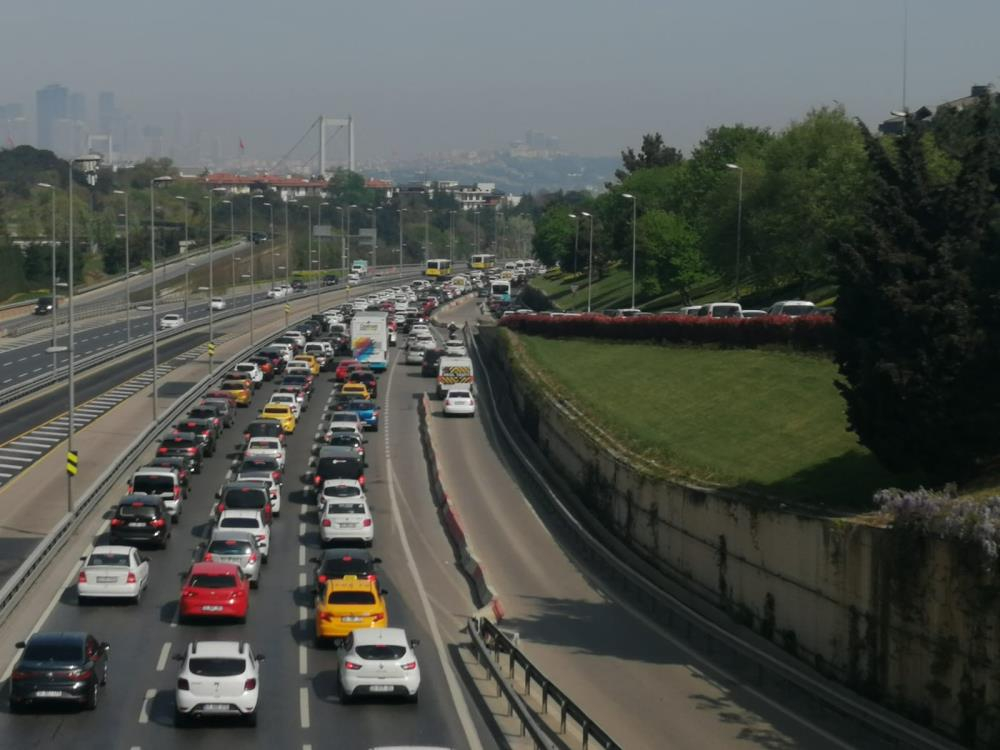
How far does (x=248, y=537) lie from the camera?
3778cm

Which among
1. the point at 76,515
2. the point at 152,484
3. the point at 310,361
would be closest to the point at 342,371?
the point at 310,361

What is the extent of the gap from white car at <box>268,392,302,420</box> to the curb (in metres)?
5.45

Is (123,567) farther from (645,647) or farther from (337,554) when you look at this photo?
(645,647)

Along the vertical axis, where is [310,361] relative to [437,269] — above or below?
below

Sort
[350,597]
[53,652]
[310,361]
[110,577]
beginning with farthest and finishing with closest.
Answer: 1. [310,361]
2. [110,577]
3. [350,597]
4. [53,652]

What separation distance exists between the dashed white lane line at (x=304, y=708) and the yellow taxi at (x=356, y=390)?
40.9 metres

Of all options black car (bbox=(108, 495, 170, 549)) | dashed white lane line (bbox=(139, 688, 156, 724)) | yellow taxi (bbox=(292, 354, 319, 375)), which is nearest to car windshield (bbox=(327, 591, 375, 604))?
Result: dashed white lane line (bbox=(139, 688, 156, 724))

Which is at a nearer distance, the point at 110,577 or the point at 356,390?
the point at 110,577

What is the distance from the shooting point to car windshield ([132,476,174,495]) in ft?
148

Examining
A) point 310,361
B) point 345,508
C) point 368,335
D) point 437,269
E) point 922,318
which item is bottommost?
point 345,508

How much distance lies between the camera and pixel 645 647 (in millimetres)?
32938

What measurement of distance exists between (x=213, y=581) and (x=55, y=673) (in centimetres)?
776

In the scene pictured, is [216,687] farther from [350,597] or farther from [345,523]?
[345,523]

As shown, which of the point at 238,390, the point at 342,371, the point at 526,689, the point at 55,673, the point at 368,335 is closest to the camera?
the point at 55,673
